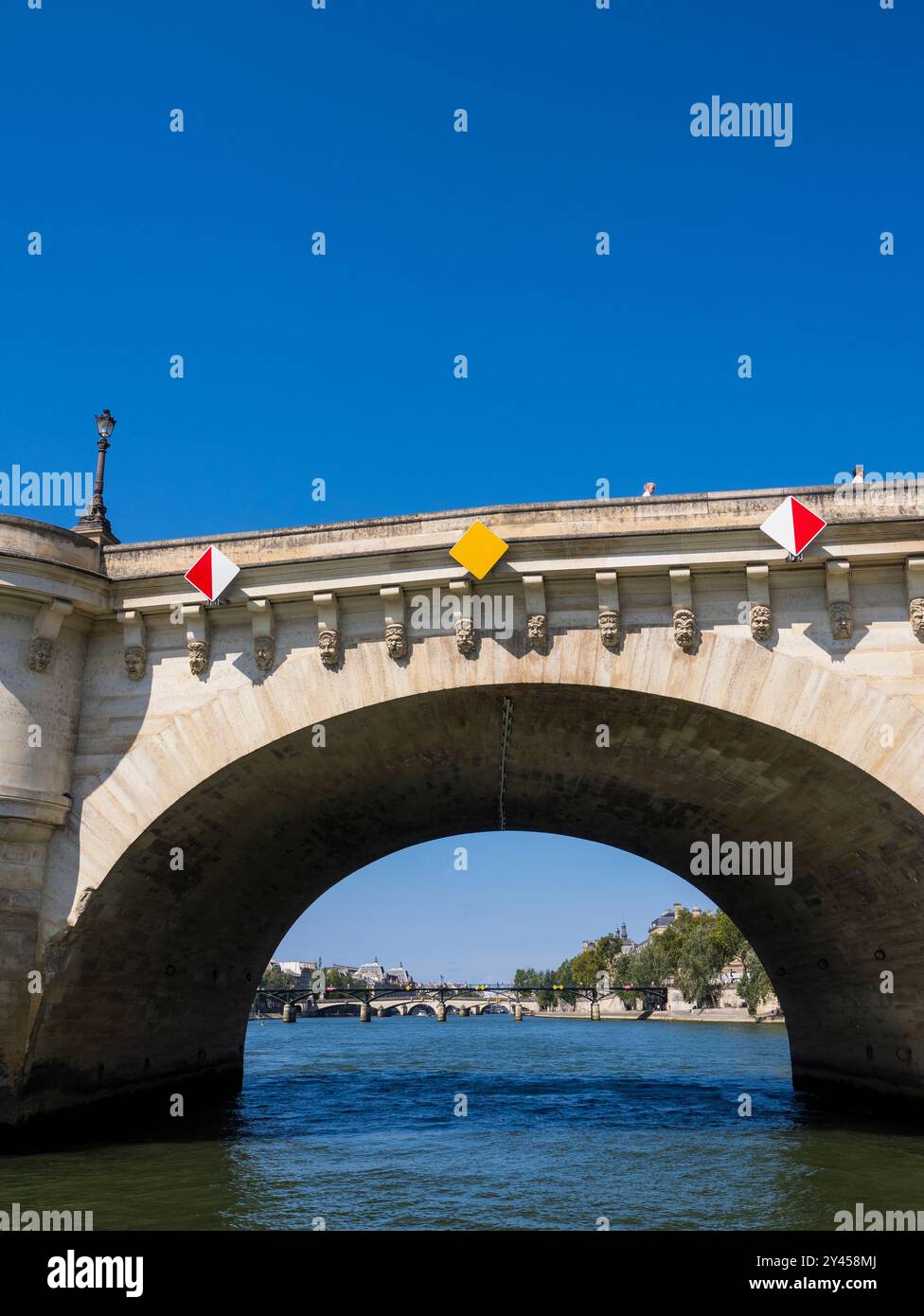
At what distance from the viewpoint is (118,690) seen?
16031 millimetres

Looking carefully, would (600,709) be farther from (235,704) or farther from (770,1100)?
(770,1100)

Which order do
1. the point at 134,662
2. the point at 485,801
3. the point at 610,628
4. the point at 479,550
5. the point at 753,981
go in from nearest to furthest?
the point at 610,628, the point at 479,550, the point at 134,662, the point at 485,801, the point at 753,981

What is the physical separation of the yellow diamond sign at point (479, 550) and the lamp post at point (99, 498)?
6456 millimetres

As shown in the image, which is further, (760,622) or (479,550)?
(479,550)

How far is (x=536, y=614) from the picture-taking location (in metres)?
14.4

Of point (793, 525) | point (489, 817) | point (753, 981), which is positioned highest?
point (793, 525)

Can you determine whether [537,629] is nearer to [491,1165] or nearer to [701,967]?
[491,1165]

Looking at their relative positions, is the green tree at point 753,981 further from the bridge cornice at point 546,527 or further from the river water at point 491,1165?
the bridge cornice at point 546,527

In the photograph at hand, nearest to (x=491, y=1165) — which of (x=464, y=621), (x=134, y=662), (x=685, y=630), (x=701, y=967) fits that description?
(x=464, y=621)

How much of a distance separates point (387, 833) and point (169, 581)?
28.4 ft

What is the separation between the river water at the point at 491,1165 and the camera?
11.9m

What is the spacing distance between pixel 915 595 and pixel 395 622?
23.0ft

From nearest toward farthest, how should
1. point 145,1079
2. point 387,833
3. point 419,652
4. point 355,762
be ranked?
point 419,652, point 355,762, point 145,1079, point 387,833

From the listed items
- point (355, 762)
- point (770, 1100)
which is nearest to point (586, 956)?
point (770, 1100)
